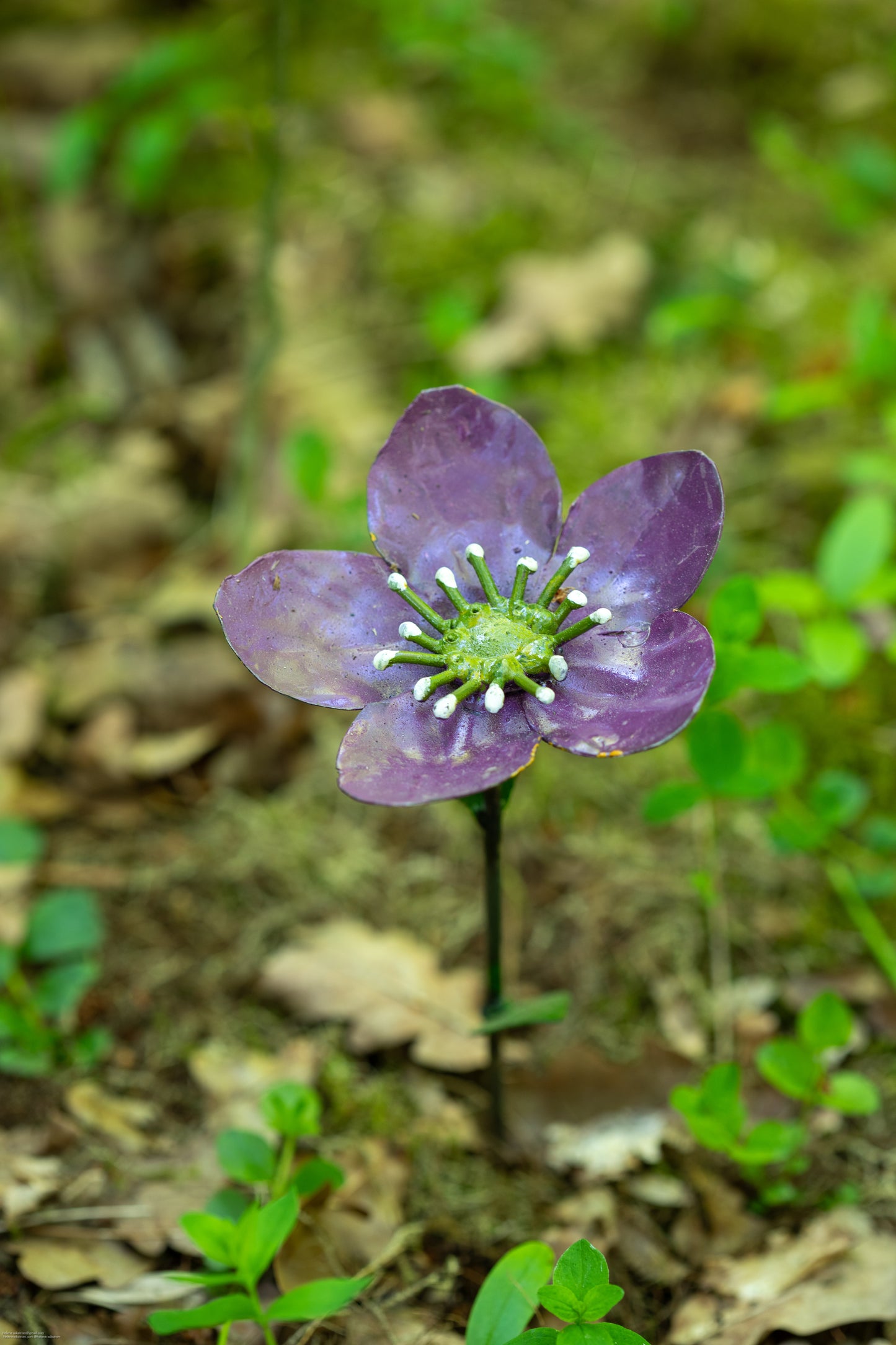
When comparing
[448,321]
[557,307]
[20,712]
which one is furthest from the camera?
[557,307]

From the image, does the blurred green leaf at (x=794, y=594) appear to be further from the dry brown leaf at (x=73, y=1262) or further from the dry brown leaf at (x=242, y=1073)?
the dry brown leaf at (x=73, y=1262)

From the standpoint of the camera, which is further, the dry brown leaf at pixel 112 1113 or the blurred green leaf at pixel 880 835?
the blurred green leaf at pixel 880 835

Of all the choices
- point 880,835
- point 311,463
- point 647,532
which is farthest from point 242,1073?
point 311,463

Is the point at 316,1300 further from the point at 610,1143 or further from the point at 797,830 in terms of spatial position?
the point at 797,830

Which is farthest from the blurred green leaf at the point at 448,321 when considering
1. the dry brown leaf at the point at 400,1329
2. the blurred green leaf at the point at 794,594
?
the dry brown leaf at the point at 400,1329

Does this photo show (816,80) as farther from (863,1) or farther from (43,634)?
(43,634)

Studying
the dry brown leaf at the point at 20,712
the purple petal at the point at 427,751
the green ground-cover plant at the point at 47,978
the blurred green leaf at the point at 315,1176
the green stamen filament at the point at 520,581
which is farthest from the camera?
the dry brown leaf at the point at 20,712

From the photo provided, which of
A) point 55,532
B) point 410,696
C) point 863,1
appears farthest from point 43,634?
point 863,1
